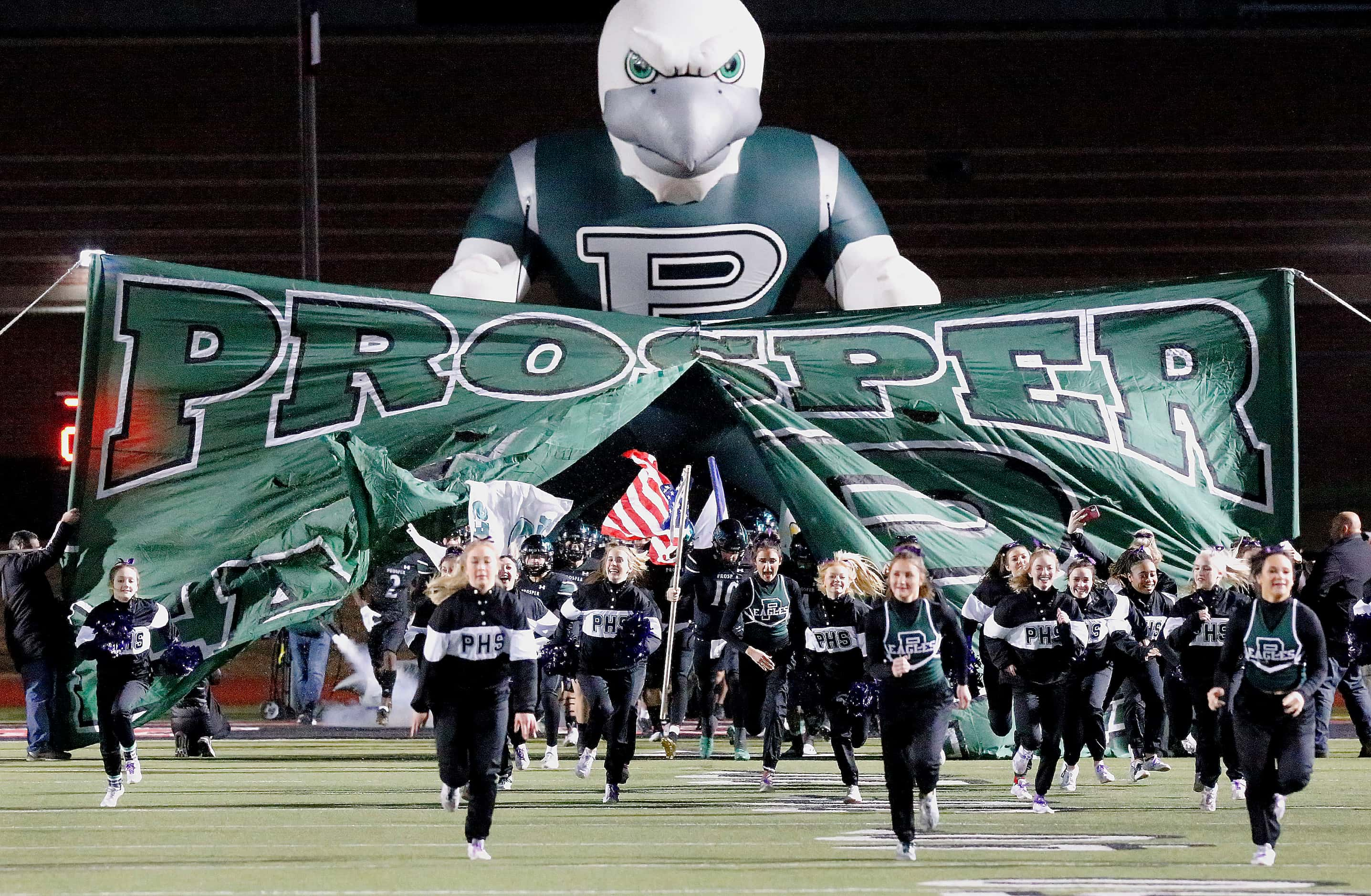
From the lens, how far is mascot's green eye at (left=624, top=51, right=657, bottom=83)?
13.5 meters

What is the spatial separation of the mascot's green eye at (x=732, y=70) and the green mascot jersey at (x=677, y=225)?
50cm

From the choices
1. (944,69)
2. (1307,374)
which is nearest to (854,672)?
→ (944,69)

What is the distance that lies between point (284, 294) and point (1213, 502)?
6.10 meters

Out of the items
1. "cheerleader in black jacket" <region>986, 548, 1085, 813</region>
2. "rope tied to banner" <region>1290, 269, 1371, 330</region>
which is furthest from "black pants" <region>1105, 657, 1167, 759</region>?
"rope tied to banner" <region>1290, 269, 1371, 330</region>

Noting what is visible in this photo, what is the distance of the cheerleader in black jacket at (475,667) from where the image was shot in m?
8.58

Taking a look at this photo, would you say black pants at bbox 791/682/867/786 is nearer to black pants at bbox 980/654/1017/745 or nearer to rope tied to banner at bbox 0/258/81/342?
black pants at bbox 980/654/1017/745

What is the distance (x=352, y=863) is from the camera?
8.21m

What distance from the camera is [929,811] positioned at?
932 centimetres

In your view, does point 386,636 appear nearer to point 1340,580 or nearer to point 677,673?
point 677,673

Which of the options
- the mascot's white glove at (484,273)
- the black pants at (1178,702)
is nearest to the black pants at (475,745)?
the black pants at (1178,702)

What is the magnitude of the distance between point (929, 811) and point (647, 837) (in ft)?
4.20

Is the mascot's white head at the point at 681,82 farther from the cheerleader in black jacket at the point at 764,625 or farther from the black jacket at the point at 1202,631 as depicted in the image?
the black jacket at the point at 1202,631

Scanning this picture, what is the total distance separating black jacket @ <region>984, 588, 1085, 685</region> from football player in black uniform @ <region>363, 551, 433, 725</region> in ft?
14.9

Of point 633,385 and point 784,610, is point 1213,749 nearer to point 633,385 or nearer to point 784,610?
point 784,610
